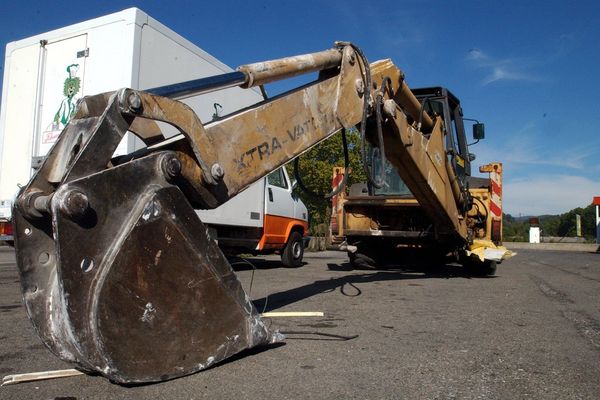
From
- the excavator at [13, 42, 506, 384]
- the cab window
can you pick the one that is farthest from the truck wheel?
the excavator at [13, 42, 506, 384]

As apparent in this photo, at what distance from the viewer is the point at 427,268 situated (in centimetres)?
1048

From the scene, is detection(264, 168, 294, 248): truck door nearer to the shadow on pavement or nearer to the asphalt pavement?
the shadow on pavement

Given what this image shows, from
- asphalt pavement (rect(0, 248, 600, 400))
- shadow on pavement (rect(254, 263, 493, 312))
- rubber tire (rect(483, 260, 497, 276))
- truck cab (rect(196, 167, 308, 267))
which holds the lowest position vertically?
asphalt pavement (rect(0, 248, 600, 400))

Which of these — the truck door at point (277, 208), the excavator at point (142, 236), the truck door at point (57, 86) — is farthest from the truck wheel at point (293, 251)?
the excavator at point (142, 236)

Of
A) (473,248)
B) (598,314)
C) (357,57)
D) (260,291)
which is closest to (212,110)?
(260,291)

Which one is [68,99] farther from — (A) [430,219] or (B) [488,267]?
(B) [488,267]

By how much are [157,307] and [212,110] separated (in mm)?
6219

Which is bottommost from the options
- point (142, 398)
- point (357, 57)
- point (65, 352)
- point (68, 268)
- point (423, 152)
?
point (142, 398)

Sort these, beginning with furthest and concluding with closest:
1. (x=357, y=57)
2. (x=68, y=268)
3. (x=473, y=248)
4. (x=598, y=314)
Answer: (x=473, y=248) < (x=598, y=314) < (x=357, y=57) < (x=68, y=268)

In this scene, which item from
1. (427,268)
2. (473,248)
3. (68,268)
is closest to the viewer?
(68,268)

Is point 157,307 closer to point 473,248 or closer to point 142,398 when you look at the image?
point 142,398

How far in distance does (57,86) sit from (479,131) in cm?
655

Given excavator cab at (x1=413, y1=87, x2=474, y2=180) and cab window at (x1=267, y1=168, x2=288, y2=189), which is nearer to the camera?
excavator cab at (x1=413, y1=87, x2=474, y2=180)

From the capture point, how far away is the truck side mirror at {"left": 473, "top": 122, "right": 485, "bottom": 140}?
851 cm
